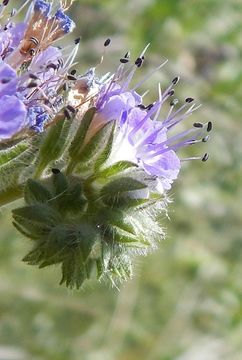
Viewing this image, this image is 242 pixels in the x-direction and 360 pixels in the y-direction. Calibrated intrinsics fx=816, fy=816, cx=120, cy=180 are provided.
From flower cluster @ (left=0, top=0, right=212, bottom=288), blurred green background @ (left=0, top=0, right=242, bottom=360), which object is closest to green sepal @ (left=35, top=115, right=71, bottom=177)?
flower cluster @ (left=0, top=0, right=212, bottom=288)

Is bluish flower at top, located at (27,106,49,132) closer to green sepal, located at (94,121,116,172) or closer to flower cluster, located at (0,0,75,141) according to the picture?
flower cluster, located at (0,0,75,141)

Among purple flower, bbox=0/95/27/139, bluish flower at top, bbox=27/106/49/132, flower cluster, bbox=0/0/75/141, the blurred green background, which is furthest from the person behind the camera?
the blurred green background

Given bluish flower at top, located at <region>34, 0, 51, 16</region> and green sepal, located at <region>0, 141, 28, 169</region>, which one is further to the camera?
bluish flower at top, located at <region>34, 0, 51, 16</region>

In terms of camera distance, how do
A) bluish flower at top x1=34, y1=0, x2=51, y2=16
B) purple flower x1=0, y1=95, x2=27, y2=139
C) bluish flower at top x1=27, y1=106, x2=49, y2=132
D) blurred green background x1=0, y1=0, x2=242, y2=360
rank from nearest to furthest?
purple flower x1=0, y1=95, x2=27, y2=139 < bluish flower at top x1=27, y1=106, x2=49, y2=132 < bluish flower at top x1=34, y1=0, x2=51, y2=16 < blurred green background x1=0, y1=0, x2=242, y2=360

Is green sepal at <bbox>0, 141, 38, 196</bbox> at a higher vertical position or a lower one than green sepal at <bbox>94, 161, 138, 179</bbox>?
lower

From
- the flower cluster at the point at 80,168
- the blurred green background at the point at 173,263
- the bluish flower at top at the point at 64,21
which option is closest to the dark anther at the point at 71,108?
the flower cluster at the point at 80,168

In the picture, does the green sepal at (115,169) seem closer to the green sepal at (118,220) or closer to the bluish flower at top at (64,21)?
the green sepal at (118,220)

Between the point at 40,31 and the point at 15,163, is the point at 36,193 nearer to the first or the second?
the point at 15,163

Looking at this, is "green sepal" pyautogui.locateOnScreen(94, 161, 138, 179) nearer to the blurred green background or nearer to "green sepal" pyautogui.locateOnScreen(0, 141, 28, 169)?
"green sepal" pyautogui.locateOnScreen(0, 141, 28, 169)

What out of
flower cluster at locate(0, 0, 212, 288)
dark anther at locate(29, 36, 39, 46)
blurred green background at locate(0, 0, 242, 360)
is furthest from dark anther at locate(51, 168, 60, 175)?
blurred green background at locate(0, 0, 242, 360)
